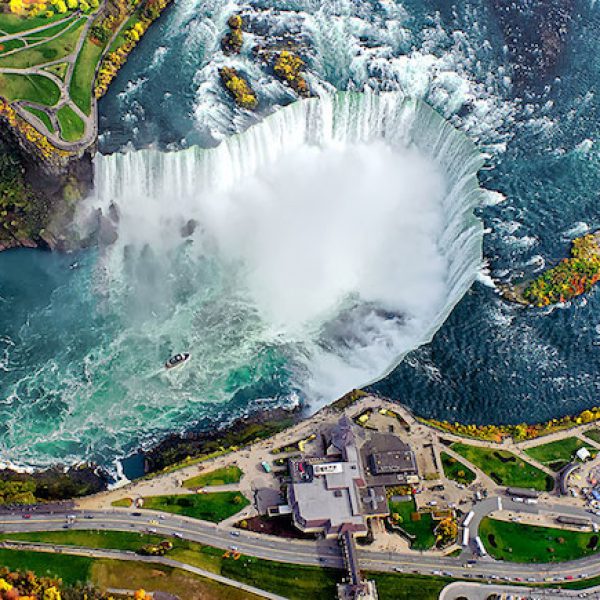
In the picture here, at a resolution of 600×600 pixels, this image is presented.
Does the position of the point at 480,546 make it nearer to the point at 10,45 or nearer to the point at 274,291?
the point at 274,291

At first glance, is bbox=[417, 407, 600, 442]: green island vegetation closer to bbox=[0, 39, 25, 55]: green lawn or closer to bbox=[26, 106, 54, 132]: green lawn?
bbox=[26, 106, 54, 132]: green lawn

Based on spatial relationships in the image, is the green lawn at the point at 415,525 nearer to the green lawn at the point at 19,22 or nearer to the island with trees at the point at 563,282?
the island with trees at the point at 563,282

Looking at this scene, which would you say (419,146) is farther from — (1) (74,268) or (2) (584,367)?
(1) (74,268)

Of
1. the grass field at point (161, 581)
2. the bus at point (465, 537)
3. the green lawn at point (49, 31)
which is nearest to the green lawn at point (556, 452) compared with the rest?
the bus at point (465, 537)

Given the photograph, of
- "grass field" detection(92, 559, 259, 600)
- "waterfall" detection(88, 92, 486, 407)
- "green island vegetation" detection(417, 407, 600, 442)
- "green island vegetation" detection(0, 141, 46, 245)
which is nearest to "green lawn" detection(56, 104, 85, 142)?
"waterfall" detection(88, 92, 486, 407)

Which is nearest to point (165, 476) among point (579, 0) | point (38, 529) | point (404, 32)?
point (38, 529)
